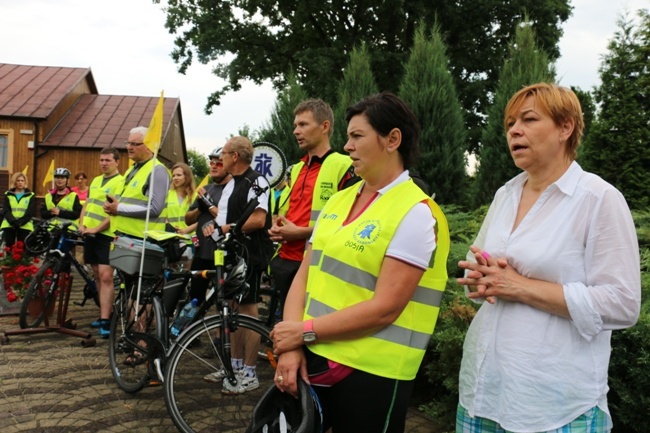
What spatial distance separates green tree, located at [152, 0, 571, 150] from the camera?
22.1m

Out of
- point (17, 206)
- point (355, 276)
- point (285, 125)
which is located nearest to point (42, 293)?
point (355, 276)

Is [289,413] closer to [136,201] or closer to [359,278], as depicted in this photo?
[359,278]

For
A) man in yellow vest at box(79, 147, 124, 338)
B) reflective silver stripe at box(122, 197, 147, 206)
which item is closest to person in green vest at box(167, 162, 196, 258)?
man in yellow vest at box(79, 147, 124, 338)

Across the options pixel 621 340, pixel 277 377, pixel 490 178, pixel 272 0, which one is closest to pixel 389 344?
pixel 277 377

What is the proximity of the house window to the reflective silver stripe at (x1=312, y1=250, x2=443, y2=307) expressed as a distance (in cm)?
2855

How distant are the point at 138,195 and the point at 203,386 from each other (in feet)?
8.87

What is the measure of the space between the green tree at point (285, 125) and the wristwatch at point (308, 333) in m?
11.9

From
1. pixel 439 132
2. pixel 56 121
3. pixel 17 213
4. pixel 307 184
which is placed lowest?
pixel 17 213

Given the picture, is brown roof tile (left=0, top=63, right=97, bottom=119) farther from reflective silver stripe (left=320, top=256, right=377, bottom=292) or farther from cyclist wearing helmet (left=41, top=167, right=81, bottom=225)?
reflective silver stripe (left=320, top=256, right=377, bottom=292)

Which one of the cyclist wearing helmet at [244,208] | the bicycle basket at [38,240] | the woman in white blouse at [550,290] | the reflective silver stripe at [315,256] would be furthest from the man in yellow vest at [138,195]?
the woman in white blouse at [550,290]

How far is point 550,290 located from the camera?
1765 millimetres

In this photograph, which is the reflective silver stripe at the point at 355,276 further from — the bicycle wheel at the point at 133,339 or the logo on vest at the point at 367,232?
the bicycle wheel at the point at 133,339

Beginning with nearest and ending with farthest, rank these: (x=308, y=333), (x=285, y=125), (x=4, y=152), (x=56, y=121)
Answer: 1. (x=308, y=333)
2. (x=285, y=125)
3. (x=4, y=152)
4. (x=56, y=121)

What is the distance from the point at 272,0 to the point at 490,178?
16.3 m
